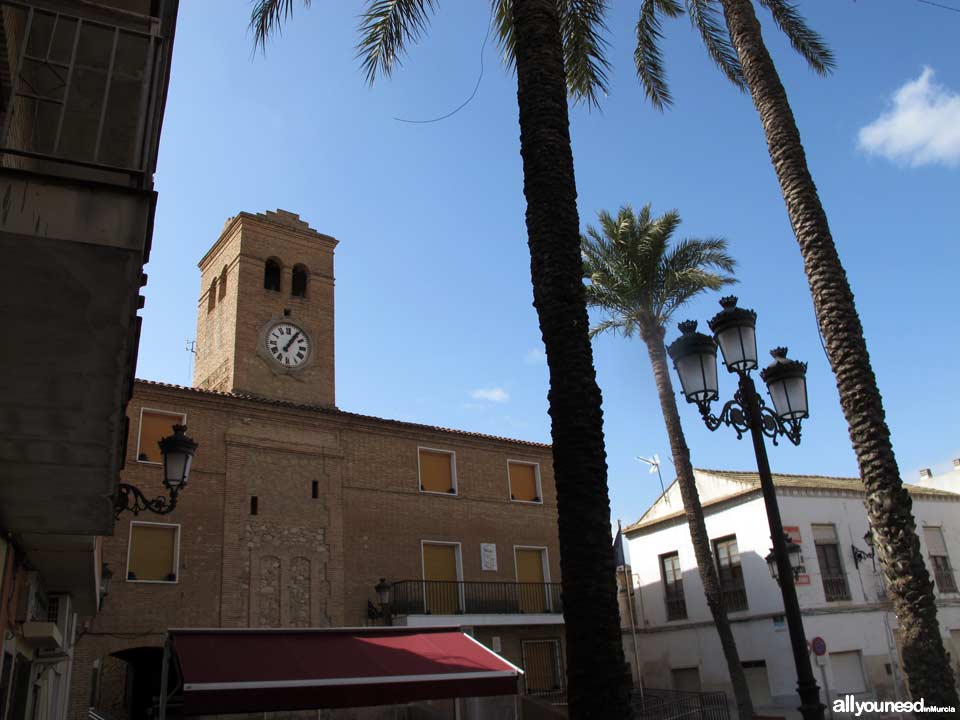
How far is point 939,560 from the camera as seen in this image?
25297mm

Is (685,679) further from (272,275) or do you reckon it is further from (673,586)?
(272,275)

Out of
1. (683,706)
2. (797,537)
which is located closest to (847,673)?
(797,537)

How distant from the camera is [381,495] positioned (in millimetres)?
22453

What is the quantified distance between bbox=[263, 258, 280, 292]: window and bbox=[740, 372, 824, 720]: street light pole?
20534mm

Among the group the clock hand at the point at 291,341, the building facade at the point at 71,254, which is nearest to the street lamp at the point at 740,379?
the building facade at the point at 71,254

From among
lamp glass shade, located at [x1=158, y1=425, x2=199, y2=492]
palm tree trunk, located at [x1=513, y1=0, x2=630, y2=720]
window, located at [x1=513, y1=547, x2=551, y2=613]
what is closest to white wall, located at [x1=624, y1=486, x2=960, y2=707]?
window, located at [x1=513, y1=547, x2=551, y2=613]

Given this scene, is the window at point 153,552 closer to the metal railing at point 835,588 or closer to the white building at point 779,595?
the white building at point 779,595

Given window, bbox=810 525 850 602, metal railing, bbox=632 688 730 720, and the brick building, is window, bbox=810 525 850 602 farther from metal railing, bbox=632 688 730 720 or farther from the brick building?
the brick building

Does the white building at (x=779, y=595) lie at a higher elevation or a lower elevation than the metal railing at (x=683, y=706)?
higher

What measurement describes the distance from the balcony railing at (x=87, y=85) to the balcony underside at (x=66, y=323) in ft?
1.14

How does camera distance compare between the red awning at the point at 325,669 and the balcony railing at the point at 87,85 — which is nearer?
the balcony railing at the point at 87,85

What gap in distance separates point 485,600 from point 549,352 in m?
17.6

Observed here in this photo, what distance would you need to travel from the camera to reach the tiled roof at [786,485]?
78.8 feet

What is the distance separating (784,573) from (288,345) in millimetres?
19975
